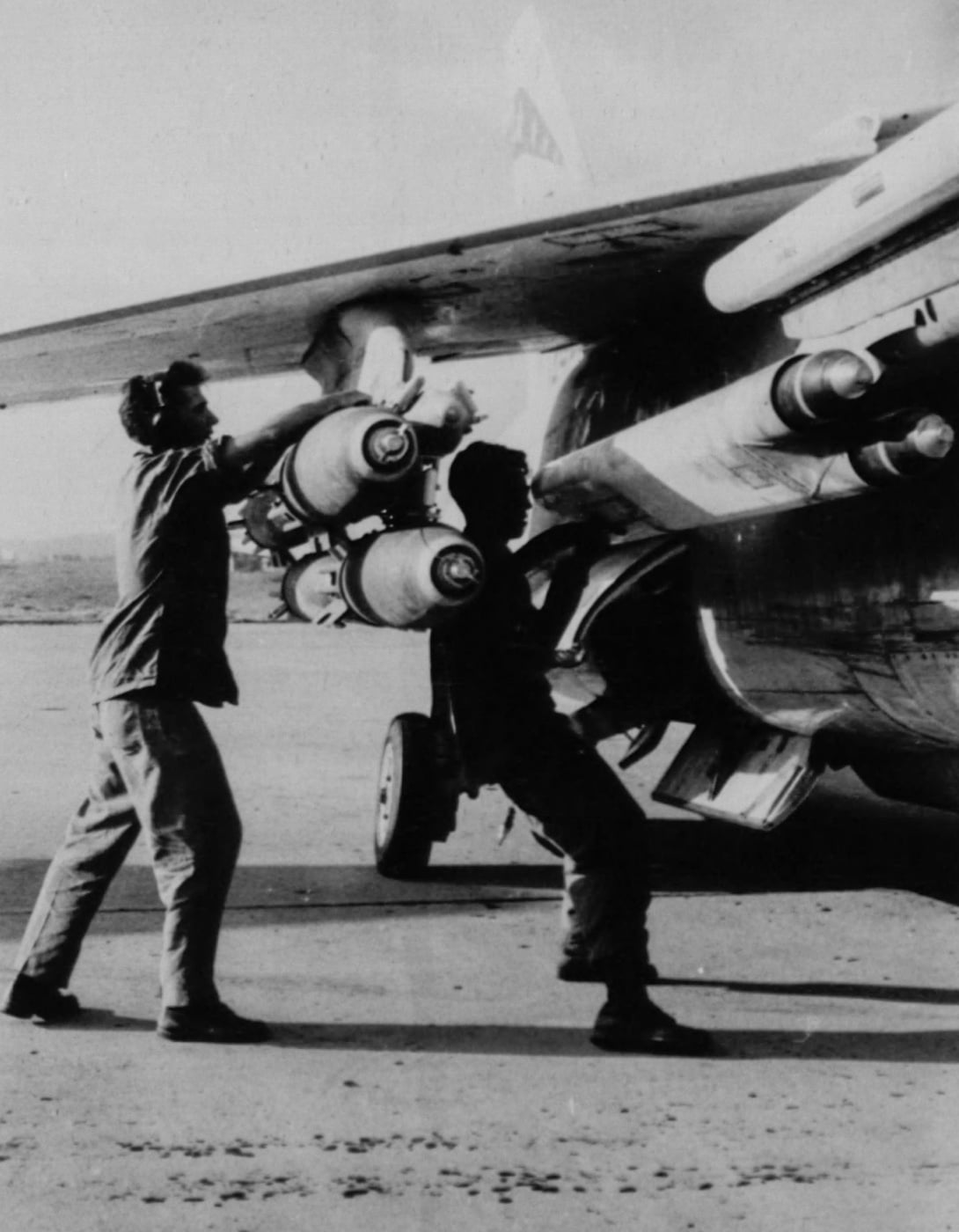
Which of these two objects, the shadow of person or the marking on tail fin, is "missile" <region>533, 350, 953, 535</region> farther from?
the marking on tail fin

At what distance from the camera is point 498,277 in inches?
236

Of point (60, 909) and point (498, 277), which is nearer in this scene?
point (60, 909)

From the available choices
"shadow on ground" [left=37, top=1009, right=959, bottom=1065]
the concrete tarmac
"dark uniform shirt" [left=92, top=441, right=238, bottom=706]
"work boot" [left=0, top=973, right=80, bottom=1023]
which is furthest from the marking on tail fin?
"work boot" [left=0, top=973, right=80, bottom=1023]

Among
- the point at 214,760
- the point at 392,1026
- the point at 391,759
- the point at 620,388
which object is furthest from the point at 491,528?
the point at 391,759

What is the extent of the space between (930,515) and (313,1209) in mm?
2681

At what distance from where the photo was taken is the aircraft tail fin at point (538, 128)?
968 cm

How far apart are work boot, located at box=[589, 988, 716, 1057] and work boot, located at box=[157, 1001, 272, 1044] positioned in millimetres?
916

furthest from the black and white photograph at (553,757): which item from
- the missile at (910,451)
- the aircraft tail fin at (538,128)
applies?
the aircraft tail fin at (538,128)

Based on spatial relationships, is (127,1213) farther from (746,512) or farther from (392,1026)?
(746,512)

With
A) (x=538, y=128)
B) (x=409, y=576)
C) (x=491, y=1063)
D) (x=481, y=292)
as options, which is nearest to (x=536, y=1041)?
(x=491, y=1063)

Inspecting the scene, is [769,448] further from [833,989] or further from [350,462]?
[833,989]

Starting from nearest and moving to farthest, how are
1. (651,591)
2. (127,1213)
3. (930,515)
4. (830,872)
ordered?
(127,1213) < (930,515) < (651,591) < (830,872)

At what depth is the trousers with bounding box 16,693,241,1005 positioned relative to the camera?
393 cm

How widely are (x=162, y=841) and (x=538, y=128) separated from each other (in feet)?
24.3
